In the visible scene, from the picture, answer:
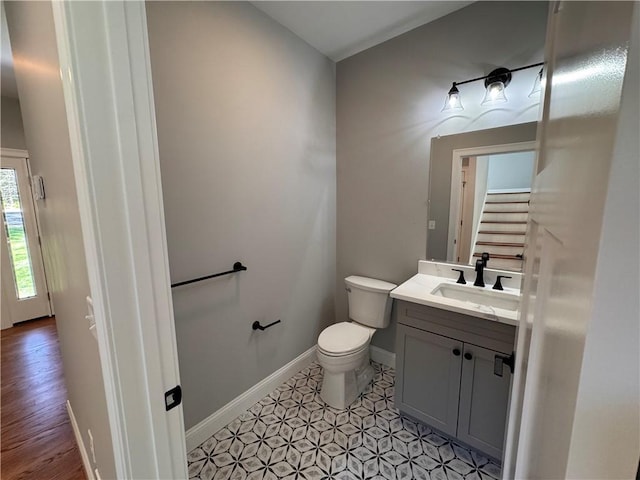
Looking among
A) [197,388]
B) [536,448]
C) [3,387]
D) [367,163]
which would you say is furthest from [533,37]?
[3,387]

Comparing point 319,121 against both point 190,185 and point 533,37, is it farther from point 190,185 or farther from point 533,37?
point 533,37

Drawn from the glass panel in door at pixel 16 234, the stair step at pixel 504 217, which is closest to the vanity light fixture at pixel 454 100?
the stair step at pixel 504 217

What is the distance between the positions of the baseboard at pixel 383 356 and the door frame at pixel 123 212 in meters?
1.91

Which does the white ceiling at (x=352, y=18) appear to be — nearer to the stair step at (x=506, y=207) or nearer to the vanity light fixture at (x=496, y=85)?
the vanity light fixture at (x=496, y=85)

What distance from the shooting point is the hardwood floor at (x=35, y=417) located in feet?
4.82

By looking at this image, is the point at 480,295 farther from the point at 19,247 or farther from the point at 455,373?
the point at 19,247

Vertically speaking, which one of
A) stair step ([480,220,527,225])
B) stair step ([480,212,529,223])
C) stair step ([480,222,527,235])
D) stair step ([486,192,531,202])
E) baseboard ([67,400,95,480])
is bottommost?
baseboard ([67,400,95,480])

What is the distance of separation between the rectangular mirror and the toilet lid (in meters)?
0.73

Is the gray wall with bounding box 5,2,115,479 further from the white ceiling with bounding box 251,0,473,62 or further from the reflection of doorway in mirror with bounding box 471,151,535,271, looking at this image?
the reflection of doorway in mirror with bounding box 471,151,535,271

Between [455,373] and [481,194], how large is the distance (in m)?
1.08

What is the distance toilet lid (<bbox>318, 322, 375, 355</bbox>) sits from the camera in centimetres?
175

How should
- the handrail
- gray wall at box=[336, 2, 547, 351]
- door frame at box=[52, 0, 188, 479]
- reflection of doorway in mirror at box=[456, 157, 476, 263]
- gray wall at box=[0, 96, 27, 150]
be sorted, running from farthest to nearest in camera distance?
1. gray wall at box=[0, 96, 27, 150]
2. reflection of doorway in mirror at box=[456, 157, 476, 263]
3. gray wall at box=[336, 2, 547, 351]
4. the handrail
5. door frame at box=[52, 0, 188, 479]

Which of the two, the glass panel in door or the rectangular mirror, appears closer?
the rectangular mirror

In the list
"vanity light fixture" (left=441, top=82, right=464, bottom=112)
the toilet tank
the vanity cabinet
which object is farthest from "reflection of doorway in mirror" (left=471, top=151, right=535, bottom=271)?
the toilet tank
